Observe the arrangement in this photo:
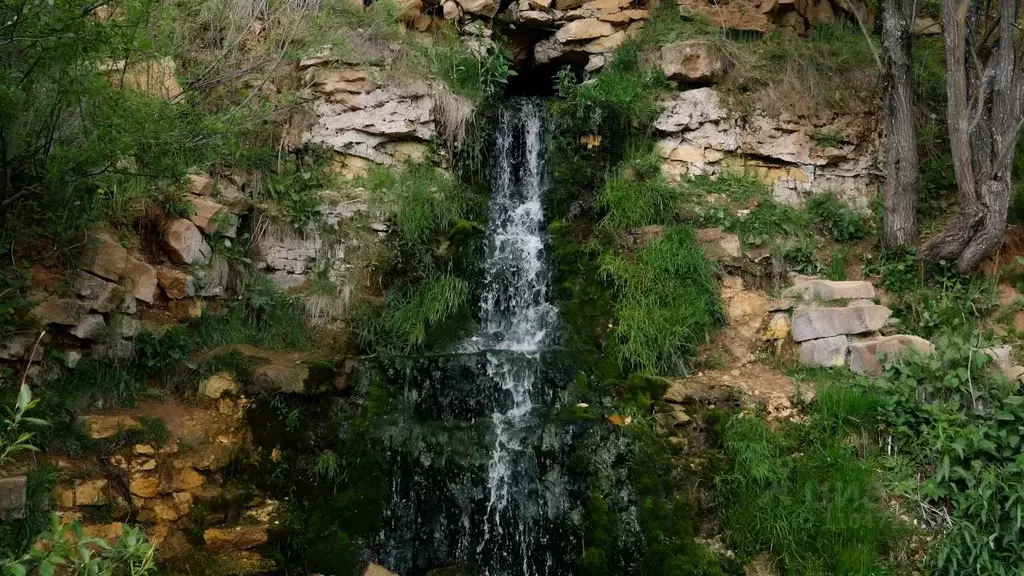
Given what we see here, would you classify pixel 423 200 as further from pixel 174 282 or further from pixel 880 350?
pixel 880 350

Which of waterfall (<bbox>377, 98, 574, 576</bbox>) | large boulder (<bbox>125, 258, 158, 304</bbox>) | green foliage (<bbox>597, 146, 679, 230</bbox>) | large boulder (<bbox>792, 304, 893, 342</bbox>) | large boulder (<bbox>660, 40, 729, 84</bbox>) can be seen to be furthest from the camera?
large boulder (<bbox>660, 40, 729, 84</bbox>)

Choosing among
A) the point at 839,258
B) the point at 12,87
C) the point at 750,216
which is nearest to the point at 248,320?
the point at 12,87

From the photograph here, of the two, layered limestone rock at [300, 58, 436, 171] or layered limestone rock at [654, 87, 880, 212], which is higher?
layered limestone rock at [300, 58, 436, 171]

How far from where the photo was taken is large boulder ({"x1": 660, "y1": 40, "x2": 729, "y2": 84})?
8.67 m

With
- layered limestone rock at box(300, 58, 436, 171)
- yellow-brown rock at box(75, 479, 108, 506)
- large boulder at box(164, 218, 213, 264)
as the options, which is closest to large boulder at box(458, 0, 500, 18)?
layered limestone rock at box(300, 58, 436, 171)

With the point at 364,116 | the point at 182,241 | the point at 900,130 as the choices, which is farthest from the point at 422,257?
the point at 900,130

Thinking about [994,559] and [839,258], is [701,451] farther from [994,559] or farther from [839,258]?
[839,258]

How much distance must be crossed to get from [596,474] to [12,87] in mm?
4610

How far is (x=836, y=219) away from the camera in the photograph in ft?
25.7

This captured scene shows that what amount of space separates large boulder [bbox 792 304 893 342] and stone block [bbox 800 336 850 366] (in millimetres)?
59

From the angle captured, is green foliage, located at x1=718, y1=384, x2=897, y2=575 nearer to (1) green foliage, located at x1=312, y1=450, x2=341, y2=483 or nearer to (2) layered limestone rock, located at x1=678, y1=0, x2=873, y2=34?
(1) green foliage, located at x1=312, y1=450, x2=341, y2=483

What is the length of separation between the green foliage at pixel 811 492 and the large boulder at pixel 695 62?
4.42m

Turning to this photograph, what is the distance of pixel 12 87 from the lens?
13.5 ft

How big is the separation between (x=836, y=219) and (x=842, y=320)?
1960 millimetres
